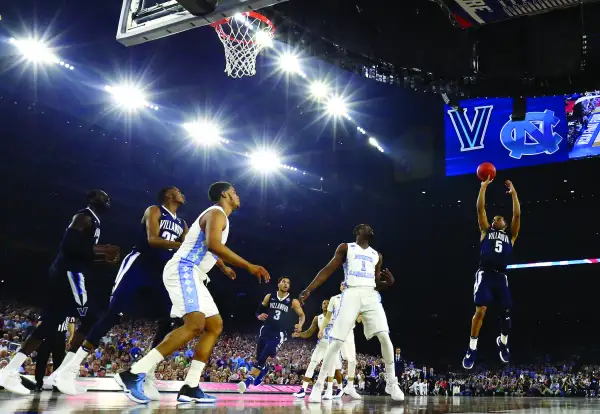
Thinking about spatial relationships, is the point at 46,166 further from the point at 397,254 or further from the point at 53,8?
the point at 397,254

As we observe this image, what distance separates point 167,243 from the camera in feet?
16.4

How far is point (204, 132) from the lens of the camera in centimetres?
1966

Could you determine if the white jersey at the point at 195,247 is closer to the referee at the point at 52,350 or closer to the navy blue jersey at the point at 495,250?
the referee at the point at 52,350

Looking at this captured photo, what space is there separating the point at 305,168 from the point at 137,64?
31.5 ft

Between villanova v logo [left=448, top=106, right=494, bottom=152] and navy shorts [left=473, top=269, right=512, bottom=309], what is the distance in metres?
10.6

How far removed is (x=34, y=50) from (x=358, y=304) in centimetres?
1296

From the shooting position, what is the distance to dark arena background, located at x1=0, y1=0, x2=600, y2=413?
12.3m

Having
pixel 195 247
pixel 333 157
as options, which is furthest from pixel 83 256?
pixel 333 157

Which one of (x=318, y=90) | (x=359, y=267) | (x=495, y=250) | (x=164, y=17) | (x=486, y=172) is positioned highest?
(x=318, y=90)

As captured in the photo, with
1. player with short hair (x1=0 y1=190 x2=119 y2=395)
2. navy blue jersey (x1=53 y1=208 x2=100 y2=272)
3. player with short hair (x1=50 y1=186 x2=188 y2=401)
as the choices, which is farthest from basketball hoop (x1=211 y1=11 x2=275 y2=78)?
player with short hair (x1=50 y1=186 x2=188 y2=401)

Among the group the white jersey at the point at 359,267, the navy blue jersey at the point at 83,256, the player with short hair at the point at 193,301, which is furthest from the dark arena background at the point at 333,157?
the white jersey at the point at 359,267

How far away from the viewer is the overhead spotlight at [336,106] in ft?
65.3

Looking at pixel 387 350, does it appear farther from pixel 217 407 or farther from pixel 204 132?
pixel 204 132

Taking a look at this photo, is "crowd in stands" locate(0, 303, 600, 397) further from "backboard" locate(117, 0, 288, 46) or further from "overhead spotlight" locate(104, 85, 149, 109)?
"backboard" locate(117, 0, 288, 46)
